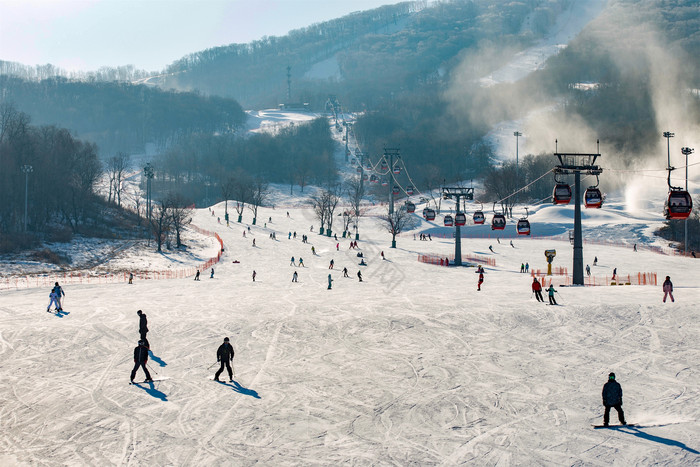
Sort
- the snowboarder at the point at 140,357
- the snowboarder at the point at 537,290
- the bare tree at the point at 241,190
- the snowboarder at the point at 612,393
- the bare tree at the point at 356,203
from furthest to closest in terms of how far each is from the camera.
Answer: the bare tree at the point at 241,190 → the bare tree at the point at 356,203 → the snowboarder at the point at 537,290 → the snowboarder at the point at 140,357 → the snowboarder at the point at 612,393

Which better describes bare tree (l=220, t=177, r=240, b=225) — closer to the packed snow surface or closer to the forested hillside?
the packed snow surface

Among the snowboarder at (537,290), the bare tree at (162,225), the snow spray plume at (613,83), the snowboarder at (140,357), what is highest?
the snow spray plume at (613,83)

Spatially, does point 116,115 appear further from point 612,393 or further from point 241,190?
point 612,393

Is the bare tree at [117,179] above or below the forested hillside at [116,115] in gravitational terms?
below

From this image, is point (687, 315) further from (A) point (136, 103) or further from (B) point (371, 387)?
(A) point (136, 103)

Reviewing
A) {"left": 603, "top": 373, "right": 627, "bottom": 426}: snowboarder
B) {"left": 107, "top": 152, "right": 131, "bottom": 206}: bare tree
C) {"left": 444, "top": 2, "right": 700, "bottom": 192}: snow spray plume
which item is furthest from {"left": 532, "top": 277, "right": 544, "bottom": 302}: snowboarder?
{"left": 444, "top": 2, "right": 700, "bottom": 192}: snow spray plume

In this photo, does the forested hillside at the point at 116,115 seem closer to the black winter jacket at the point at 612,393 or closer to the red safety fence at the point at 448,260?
the red safety fence at the point at 448,260

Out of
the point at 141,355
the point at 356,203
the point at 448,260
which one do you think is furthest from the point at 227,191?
the point at 141,355

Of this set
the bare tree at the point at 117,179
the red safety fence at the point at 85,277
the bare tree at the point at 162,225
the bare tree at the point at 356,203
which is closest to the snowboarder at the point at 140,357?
the red safety fence at the point at 85,277

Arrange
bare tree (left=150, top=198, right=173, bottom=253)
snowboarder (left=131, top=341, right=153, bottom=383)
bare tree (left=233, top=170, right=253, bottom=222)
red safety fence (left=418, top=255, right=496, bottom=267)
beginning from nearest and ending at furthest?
1. snowboarder (left=131, top=341, right=153, bottom=383)
2. red safety fence (left=418, top=255, right=496, bottom=267)
3. bare tree (left=150, top=198, right=173, bottom=253)
4. bare tree (left=233, top=170, right=253, bottom=222)
